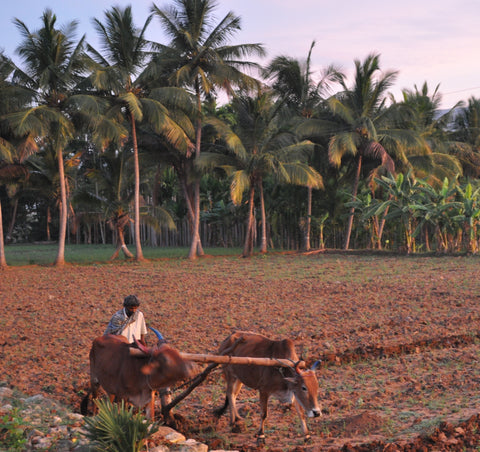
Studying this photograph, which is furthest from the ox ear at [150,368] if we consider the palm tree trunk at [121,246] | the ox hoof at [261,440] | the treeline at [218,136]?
the palm tree trunk at [121,246]

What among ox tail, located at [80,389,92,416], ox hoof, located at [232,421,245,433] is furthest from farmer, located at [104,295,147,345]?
ox hoof, located at [232,421,245,433]

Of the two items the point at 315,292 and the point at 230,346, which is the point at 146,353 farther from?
the point at 315,292

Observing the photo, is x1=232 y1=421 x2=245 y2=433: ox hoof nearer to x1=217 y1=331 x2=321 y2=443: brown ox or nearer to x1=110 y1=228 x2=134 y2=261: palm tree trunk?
x1=217 y1=331 x2=321 y2=443: brown ox

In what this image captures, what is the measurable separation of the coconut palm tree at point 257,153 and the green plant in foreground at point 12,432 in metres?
20.3

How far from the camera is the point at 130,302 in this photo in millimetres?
6086

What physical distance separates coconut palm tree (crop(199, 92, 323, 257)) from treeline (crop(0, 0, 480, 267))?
0.07 m

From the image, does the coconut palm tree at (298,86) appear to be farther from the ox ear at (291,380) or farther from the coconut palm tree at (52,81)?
the ox ear at (291,380)

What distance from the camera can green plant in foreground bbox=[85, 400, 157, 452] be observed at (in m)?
4.54

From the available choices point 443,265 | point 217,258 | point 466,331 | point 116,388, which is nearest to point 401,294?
point 466,331

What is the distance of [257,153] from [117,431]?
23949mm

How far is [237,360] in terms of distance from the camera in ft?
17.3

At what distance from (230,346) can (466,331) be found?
579 centimetres

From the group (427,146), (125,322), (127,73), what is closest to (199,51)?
(127,73)

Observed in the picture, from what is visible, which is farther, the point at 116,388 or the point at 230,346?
the point at 230,346
